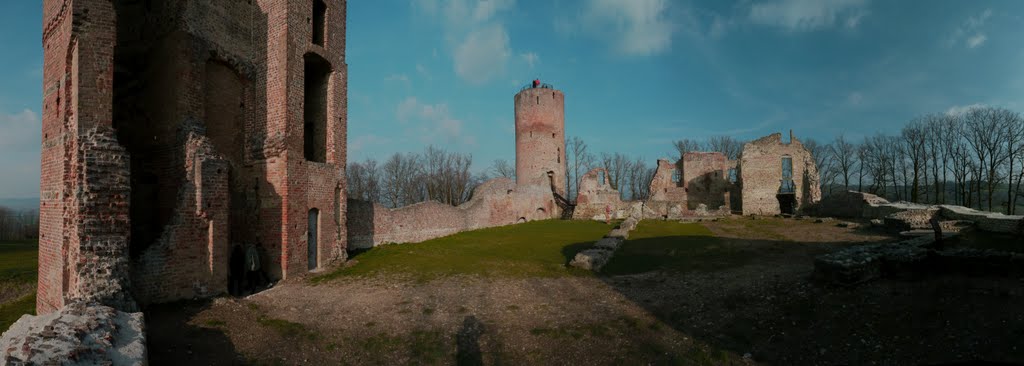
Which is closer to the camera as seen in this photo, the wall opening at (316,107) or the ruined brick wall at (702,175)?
the wall opening at (316,107)

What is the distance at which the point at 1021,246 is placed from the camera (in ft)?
35.6

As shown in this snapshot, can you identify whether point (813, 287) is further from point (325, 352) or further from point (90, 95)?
point (90, 95)

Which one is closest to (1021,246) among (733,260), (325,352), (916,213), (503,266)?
(733,260)

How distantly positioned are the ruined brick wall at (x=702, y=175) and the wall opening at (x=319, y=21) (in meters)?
A: 34.9

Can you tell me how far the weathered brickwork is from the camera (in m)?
7.95

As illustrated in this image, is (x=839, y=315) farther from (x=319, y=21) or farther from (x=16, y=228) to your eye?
(x=16, y=228)

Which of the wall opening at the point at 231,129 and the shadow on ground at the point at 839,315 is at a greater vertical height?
the wall opening at the point at 231,129

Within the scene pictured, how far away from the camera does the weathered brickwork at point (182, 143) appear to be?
7.95 meters

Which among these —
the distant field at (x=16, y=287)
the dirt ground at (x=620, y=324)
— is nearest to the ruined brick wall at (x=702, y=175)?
the dirt ground at (x=620, y=324)

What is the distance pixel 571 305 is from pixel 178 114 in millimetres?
9509

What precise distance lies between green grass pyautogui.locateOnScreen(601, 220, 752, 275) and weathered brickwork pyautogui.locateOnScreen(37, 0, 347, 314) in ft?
28.3

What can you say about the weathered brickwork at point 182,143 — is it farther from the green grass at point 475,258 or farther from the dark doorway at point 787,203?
the dark doorway at point 787,203

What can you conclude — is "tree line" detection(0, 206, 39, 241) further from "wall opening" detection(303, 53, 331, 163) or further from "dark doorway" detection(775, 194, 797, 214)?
"dark doorway" detection(775, 194, 797, 214)

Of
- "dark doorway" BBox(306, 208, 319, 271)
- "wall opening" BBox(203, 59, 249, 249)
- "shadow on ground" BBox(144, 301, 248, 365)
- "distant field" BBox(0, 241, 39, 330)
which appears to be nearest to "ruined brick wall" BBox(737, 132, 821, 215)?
"dark doorway" BBox(306, 208, 319, 271)
